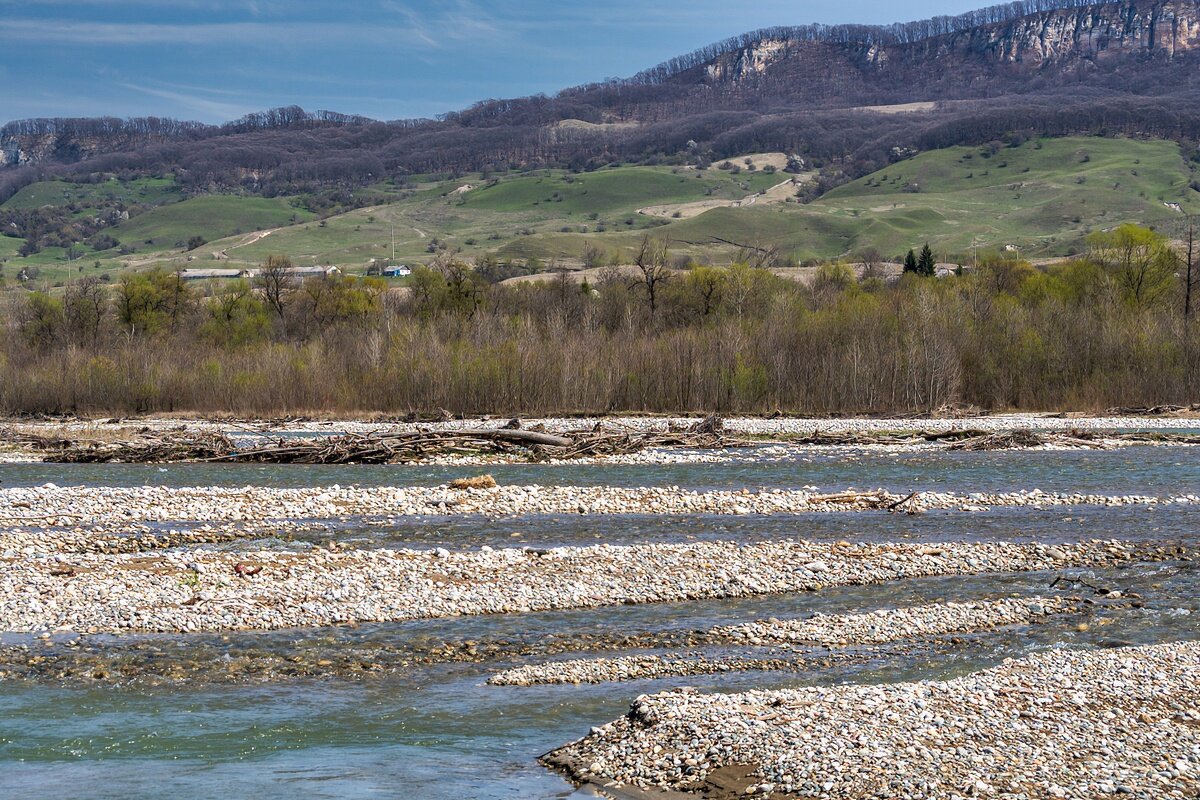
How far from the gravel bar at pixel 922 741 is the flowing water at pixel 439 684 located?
876 mm

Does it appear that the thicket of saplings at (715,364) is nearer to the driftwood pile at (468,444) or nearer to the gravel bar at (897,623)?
the driftwood pile at (468,444)

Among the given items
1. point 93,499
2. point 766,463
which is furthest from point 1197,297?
point 93,499

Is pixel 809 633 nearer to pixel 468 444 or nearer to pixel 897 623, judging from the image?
pixel 897 623

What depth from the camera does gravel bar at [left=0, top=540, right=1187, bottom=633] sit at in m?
17.0

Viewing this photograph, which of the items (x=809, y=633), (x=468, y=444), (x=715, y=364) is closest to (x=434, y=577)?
(x=809, y=633)

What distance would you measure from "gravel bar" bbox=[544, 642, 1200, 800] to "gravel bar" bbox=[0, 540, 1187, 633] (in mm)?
Answer: 5970

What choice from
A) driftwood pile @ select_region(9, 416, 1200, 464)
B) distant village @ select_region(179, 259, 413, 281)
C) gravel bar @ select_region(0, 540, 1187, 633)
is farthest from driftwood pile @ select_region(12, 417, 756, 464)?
distant village @ select_region(179, 259, 413, 281)

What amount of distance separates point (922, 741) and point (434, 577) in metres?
10.2

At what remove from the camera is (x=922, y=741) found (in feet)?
36.3

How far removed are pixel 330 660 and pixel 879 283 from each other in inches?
3395

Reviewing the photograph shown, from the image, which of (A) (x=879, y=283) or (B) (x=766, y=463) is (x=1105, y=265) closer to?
(A) (x=879, y=283)

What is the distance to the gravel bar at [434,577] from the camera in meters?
17.0

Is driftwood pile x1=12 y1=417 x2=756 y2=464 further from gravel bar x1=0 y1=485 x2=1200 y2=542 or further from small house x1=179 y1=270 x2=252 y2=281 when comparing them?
small house x1=179 y1=270 x2=252 y2=281

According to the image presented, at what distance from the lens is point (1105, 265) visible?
7194 cm
